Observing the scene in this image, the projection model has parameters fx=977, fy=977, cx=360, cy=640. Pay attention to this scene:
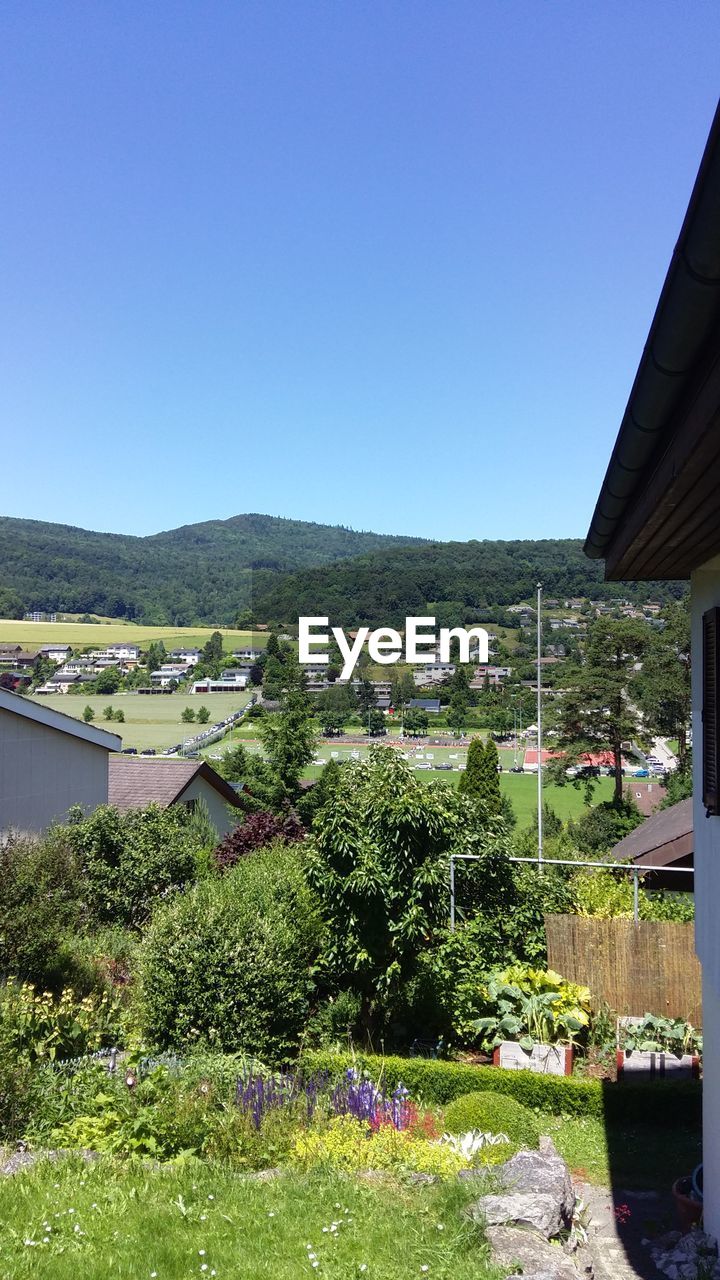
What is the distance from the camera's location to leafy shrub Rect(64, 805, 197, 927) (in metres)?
18.0

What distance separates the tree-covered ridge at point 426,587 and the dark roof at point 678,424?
65505 millimetres

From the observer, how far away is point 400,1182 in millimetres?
6438

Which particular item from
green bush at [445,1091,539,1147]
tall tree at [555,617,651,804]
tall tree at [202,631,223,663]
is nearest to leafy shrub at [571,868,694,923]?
green bush at [445,1091,539,1147]

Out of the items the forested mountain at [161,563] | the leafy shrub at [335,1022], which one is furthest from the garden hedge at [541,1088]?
the forested mountain at [161,563]

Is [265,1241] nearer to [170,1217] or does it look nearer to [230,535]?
[170,1217]

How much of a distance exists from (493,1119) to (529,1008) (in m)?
3.43

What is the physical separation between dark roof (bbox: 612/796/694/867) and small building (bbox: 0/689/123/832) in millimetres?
11829

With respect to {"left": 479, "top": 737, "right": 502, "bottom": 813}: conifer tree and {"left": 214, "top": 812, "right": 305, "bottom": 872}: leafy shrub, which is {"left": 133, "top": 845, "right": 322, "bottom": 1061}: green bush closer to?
{"left": 214, "top": 812, "right": 305, "bottom": 872}: leafy shrub

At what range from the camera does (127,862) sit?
1816 cm

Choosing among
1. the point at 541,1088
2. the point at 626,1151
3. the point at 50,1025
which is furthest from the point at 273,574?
the point at 626,1151

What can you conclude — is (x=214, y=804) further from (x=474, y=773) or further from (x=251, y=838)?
(x=474, y=773)

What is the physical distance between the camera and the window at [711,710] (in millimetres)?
5293

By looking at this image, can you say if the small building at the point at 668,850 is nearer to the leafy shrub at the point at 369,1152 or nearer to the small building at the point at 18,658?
the leafy shrub at the point at 369,1152

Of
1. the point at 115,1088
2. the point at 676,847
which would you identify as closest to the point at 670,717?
the point at 676,847
